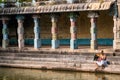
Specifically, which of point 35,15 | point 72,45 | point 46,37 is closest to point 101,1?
point 72,45

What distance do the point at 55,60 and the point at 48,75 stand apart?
2.79 metres

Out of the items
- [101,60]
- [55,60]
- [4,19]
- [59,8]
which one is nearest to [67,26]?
[59,8]

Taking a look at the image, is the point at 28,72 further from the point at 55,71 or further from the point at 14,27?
the point at 14,27

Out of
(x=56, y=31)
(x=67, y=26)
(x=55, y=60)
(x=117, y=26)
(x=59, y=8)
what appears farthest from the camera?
(x=67, y=26)

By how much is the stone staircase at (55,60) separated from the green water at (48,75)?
59cm

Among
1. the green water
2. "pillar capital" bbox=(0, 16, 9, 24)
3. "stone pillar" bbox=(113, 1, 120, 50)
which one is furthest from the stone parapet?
the green water

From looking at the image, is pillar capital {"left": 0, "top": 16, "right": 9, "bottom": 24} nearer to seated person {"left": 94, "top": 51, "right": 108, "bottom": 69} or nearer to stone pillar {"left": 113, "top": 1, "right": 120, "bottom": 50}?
stone pillar {"left": 113, "top": 1, "right": 120, "bottom": 50}

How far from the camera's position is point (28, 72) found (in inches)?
922

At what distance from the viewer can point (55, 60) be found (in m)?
24.7

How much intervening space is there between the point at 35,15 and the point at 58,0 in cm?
198

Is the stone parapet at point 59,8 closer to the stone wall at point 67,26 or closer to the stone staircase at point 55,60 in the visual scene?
the stone wall at point 67,26

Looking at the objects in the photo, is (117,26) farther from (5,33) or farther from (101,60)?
(5,33)

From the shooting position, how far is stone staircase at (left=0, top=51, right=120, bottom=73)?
2275 cm

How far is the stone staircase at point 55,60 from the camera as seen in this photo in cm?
2275
